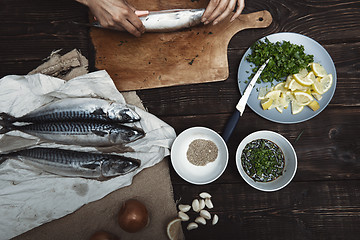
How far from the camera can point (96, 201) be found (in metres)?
1.61

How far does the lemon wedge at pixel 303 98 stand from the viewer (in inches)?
59.7

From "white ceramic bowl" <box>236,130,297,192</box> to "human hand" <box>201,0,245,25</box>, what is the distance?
0.78 metres

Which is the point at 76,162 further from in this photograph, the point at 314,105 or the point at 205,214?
the point at 314,105

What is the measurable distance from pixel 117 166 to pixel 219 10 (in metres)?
1.18

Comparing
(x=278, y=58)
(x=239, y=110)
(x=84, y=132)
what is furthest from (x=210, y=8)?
(x=84, y=132)

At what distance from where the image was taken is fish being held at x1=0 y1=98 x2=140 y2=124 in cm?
158

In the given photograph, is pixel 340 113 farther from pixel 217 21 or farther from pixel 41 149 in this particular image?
pixel 41 149

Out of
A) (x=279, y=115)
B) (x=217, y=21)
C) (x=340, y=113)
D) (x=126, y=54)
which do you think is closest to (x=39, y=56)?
(x=126, y=54)

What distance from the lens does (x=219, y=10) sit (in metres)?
1.52

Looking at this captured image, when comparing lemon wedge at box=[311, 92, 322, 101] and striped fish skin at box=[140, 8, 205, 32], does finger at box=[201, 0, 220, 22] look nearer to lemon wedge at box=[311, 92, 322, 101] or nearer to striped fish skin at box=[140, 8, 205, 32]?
striped fish skin at box=[140, 8, 205, 32]

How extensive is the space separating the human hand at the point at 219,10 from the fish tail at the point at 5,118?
1411mm

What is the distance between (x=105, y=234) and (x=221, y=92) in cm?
118

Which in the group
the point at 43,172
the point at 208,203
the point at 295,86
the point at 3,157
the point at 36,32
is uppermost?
the point at 36,32

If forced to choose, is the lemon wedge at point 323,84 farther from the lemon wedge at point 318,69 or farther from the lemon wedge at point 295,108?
the lemon wedge at point 295,108
